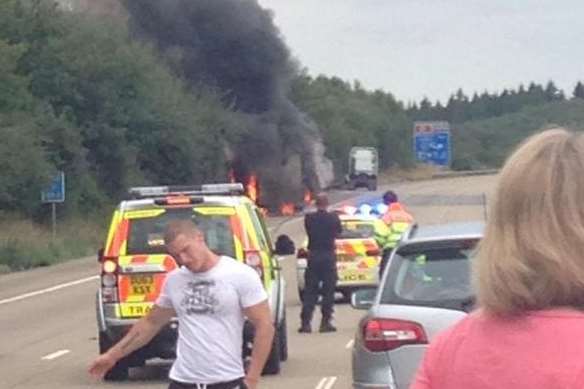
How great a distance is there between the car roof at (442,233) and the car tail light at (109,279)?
5.89 metres

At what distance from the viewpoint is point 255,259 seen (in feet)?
54.1

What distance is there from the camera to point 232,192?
696 inches

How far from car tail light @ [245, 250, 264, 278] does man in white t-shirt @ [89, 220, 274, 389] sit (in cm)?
748

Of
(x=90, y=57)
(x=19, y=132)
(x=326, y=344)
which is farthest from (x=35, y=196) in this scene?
(x=326, y=344)

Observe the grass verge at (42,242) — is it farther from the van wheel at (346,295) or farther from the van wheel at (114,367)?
the van wheel at (114,367)

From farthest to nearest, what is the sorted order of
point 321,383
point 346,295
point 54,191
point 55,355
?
point 54,191 → point 346,295 → point 55,355 → point 321,383

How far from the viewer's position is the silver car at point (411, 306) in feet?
33.8

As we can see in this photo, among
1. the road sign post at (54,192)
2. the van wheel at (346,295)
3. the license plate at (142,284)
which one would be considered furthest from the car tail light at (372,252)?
the road sign post at (54,192)

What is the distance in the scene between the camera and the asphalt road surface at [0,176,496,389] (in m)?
17.3

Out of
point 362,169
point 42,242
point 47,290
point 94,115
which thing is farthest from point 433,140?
point 47,290

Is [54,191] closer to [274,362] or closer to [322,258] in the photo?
[322,258]

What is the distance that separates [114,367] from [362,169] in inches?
3423

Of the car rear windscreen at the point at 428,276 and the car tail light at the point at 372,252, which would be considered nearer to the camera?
the car rear windscreen at the point at 428,276

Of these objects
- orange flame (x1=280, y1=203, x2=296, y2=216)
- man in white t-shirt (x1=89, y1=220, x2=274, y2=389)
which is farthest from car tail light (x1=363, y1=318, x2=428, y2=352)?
orange flame (x1=280, y1=203, x2=296, y2=216)
